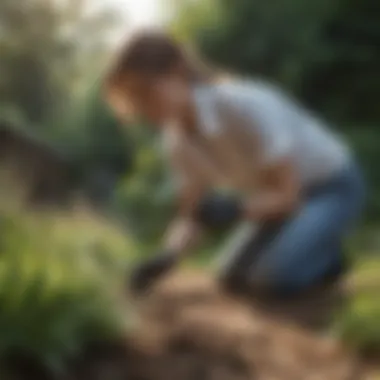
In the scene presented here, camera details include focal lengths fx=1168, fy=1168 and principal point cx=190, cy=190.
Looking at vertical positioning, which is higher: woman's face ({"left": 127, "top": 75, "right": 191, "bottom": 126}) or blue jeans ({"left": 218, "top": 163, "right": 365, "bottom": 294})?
woman's face ({"left": 127, "top": 75, "right": 191, "bottom": 126})

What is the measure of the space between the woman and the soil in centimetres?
3

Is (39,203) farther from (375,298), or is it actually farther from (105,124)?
(375,298)

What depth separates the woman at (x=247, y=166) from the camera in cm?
144

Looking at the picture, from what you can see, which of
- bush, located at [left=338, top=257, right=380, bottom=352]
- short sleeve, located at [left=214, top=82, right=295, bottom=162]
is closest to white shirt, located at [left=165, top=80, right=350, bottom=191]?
short sleeve, located at [left=214, top=82, right=295, bottom=162]

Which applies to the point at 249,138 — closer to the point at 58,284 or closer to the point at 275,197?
the point at 275,197

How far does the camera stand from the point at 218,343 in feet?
4.65

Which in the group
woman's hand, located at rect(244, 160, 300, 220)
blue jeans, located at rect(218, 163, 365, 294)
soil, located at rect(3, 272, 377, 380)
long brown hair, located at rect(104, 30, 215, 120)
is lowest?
soil, located at rect(3, 272, 377, 380)

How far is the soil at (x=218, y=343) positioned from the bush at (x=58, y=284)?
32mm

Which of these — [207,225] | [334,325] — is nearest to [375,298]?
[334,325]

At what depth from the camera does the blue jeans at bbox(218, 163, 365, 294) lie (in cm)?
143

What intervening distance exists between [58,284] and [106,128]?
8.0 inches

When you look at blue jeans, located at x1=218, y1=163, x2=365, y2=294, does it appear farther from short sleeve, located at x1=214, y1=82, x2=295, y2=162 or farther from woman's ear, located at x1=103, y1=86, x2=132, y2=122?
woman's ear, located at x1=103, y1=86, x2=132, y2=122

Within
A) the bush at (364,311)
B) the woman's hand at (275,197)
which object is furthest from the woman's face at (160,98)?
the bush at (364,311)

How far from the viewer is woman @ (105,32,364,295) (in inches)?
56.6
